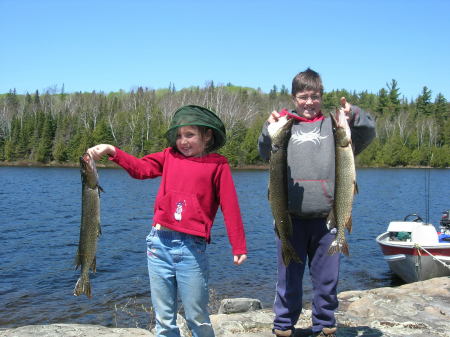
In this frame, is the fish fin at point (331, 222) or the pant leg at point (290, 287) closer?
the fish fin at point (331, 222)

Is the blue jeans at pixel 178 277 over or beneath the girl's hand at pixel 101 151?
beneath

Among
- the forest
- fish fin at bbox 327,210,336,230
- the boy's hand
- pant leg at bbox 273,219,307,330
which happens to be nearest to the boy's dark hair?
the boy's hand

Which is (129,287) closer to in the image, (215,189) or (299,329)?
(299,329)

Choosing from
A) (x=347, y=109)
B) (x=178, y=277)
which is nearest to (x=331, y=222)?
(x=347, y=109)

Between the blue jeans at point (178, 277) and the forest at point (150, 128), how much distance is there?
218 feet

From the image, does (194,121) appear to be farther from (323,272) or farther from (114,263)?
(114,263)

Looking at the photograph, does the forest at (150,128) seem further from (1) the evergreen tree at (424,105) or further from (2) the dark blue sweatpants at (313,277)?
(2) the dark blue sweatpants at (313,277)

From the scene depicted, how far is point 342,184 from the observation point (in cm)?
424

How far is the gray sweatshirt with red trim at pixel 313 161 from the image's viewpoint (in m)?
4.34

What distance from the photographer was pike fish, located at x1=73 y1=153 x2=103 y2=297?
4.14 m

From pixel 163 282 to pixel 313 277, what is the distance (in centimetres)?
164

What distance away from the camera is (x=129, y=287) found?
40.3 ft

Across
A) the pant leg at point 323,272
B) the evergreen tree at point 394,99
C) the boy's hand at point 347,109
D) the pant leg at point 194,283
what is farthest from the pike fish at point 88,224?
the evergreen tree at point 394,99

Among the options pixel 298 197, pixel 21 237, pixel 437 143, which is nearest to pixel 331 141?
pixel 298 197
